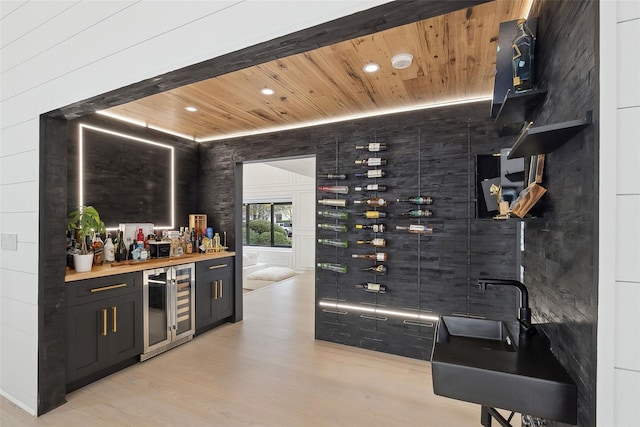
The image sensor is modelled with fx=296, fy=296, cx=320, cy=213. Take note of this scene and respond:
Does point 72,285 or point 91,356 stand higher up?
point 72,285

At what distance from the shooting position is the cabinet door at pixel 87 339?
7.92 ft

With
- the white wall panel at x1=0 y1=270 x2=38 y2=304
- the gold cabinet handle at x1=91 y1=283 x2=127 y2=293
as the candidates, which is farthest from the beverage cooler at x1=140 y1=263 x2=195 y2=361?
the white wall panel at x1=0 y1=270 x2=38 y2=304

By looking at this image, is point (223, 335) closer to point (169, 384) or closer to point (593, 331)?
point (169, 384)

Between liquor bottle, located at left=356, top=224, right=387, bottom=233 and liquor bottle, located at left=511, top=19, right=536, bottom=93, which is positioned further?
liquor bottle, located at left=356, top=224, right=387, bottom=233

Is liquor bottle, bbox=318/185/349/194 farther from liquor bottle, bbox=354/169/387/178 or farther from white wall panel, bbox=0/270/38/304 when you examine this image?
white wall panel, bbox=0/270/38/304

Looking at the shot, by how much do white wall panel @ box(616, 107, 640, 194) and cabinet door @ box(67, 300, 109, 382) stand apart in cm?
335

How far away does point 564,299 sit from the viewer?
3.51 ft

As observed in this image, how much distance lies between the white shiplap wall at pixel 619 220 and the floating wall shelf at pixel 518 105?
1.74 feet

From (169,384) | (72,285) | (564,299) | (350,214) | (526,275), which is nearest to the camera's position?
(564,299)

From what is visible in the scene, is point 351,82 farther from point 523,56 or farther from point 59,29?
point 59,29

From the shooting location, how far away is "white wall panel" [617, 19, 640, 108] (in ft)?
2.43

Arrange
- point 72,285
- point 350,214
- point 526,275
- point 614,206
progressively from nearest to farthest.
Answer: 1. point 614,206
2. point 526,275
3. point 72,285
4. point 350,214

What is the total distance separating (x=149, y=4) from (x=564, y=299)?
2.38 meters

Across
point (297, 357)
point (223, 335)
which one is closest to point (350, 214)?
point (297, 357)
